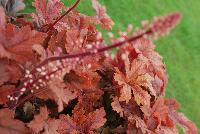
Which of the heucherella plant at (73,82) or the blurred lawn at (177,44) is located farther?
the blurred lawn at (177,44)

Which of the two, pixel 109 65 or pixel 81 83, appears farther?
pixel 109 65

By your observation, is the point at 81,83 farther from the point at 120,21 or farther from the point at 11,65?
the point at 120,21

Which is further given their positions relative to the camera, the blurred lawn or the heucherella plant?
the blurred lawn

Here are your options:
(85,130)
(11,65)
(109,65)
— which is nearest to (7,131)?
(11,65)
